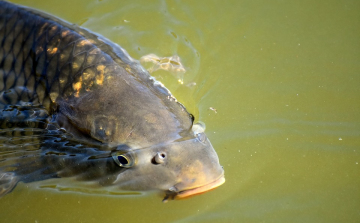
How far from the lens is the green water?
2.68 m

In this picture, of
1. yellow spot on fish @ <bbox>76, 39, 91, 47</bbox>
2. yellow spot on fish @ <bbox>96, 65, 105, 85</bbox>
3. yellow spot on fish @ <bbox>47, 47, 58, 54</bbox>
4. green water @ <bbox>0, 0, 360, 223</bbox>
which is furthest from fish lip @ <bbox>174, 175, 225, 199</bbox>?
yellow spot on fish @ <bbox>47, 47, 58, 54</bbox>

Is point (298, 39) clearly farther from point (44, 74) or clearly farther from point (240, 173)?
point (44, 74)

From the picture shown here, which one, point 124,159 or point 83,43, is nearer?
point 124,159

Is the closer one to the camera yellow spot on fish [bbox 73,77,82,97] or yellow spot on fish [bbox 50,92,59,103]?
yellow spot on fish [bbox 73,77,82,97]

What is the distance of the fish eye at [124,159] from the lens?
242 cm

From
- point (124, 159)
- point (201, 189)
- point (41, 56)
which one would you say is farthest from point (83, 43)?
point (201, 189)

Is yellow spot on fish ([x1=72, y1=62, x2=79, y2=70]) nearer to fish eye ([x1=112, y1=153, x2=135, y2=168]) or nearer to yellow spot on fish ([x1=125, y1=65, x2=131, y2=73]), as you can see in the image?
yellow spot on fish ([x1=125, y1=65, x2=131, y2=73])

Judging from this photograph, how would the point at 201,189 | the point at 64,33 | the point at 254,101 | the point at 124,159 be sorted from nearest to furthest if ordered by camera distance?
the point at 201,189
the point at 124,159
the point at 64,33
the point at 254,101

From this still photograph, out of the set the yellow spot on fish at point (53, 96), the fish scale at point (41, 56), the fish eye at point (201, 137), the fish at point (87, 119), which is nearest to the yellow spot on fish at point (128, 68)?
the fish at point (87, 119)

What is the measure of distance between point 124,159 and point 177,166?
391mm

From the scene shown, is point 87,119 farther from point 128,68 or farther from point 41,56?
point 41,56

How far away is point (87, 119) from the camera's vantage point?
8.62ft

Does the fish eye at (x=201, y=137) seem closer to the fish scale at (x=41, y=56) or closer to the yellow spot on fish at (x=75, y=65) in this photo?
the fish scale at (x=41, y=56)

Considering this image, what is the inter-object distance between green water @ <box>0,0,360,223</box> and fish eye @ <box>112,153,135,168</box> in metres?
0.35
